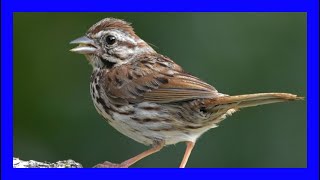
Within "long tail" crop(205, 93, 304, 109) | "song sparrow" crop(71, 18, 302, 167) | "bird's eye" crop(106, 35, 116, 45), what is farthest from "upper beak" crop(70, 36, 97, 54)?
"long tail" crop(205, 93, 304, 109)

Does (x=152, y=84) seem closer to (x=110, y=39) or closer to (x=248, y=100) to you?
(x=110, y=39)

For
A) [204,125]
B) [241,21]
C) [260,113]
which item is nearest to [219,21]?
[241,21]

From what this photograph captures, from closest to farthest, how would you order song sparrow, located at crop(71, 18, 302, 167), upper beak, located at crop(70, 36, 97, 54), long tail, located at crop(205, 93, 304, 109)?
long tail, located at crop(205, 93, 304, 109) < song sparrow, located at crop(71, 18, 302, 167) < upper beak, located at crop(70, 36, 97, 54)

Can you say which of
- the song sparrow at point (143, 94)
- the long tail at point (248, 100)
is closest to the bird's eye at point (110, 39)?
the song sparrow at point (143, 94)

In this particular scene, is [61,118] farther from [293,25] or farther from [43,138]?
[293,25]

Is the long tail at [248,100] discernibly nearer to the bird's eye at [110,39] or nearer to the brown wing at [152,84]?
the brown wing at [152,84]

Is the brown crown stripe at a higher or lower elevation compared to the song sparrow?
higher

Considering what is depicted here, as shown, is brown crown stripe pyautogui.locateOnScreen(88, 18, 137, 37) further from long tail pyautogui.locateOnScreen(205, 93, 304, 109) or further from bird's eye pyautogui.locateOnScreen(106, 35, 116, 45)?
long tail pyautogui.locateOnScreen(205, 93, 304, 109)
